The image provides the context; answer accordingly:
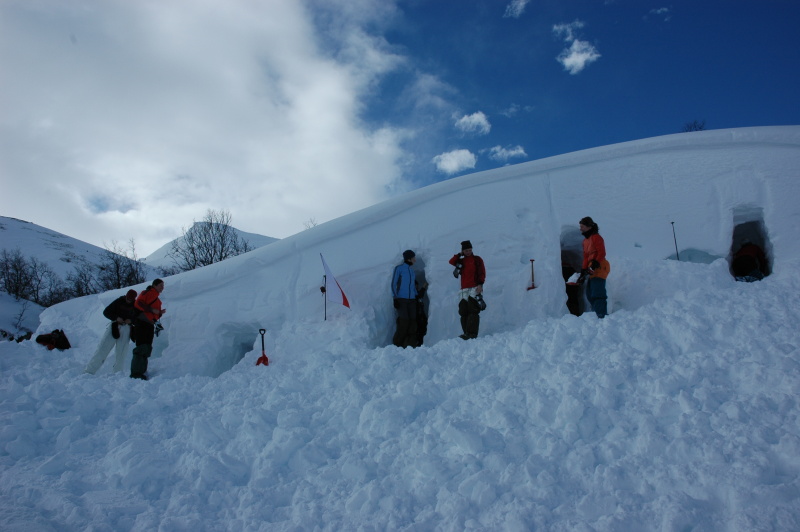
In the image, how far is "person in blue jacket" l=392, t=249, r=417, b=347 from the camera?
7.27 metres

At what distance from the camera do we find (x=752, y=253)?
728 centimetres

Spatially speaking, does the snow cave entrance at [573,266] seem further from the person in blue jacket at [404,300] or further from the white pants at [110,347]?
the white pants at [110,347]

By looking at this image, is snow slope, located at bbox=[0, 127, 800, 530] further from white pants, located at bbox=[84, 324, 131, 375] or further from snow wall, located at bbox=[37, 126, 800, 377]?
white pants, located at bbox=[84, 324, 131, 375]

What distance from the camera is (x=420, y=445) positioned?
3787 mm

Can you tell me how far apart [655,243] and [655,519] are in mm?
5580

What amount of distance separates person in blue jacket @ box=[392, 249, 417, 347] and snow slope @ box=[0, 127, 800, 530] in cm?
44

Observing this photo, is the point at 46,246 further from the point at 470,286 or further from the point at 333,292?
the point at 470,286

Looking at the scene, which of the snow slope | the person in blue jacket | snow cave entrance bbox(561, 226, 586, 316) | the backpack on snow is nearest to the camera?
the snow slope

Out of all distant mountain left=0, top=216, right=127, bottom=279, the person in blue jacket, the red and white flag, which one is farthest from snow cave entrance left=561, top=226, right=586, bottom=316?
distant mountain left=0, top=216, right=127, bottom=279

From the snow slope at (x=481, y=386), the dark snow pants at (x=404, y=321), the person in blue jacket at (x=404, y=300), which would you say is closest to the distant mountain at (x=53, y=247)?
the snow slope at (x=481, y=386)

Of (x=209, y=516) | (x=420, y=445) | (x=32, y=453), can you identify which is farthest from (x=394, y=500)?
(x=32, y=453)

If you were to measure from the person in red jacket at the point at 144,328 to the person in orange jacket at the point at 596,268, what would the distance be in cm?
603

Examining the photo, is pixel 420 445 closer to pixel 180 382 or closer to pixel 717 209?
pixel 180 382

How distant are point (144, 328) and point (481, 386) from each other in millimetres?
5169
